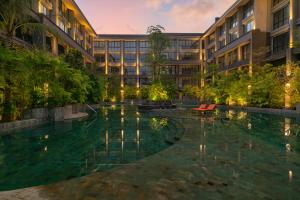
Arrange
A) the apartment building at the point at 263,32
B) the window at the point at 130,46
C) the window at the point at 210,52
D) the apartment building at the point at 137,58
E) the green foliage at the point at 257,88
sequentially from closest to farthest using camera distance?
the green foliage at the point at 257,88
the apartment building at the point at 263,32
the window at the point at 210,52
the apartment building at the point at 137,58
the window at the point at 130,46

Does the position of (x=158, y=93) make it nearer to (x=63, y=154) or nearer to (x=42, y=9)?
(x=42, y=9)

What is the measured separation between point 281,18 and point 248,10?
22.4 ft

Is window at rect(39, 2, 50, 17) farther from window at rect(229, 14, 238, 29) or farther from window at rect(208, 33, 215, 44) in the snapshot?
window at rect(208, 33, 215, 44)

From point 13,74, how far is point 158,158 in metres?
11.8

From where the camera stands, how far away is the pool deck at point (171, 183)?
12.6ft

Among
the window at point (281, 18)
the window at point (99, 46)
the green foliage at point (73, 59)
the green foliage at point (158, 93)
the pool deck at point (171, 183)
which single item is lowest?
the pool deck at point (171, 183)

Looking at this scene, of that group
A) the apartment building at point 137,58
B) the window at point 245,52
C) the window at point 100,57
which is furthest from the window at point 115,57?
the window at point 245,52

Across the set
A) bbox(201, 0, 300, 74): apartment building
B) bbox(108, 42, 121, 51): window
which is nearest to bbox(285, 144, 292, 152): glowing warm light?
bbox(201, 0, 300, 74): apartment building

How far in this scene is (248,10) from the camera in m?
39.0

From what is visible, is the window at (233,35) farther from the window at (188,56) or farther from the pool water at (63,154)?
the pool water at (63,154)

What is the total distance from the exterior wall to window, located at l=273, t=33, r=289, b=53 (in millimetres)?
31527

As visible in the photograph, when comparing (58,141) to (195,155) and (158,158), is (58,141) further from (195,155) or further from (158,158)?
(195,155)

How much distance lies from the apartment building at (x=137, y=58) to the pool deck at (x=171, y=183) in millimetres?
63546

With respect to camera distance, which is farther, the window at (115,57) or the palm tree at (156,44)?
the window at (115,57)
